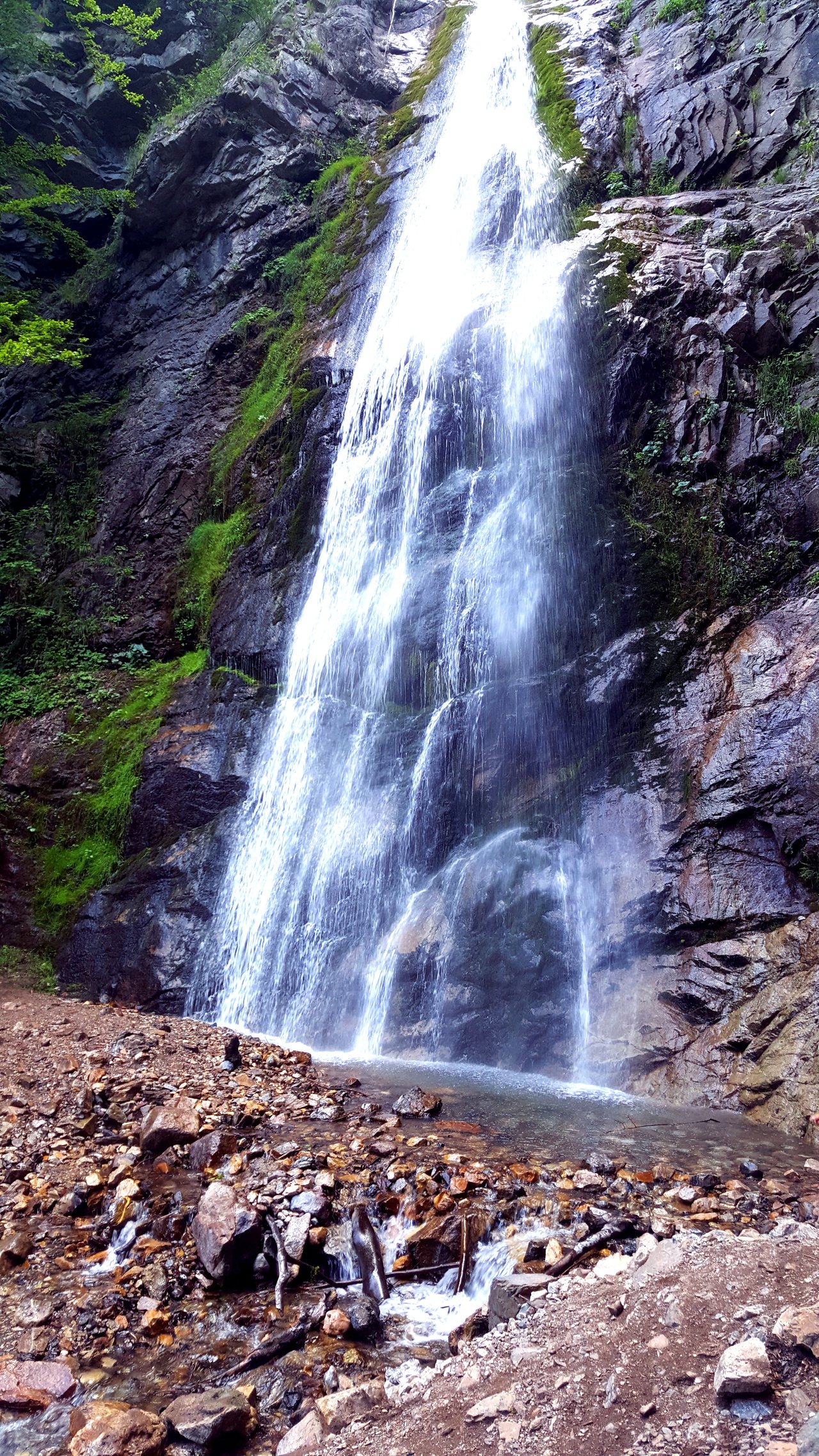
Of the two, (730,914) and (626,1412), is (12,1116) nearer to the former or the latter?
(626,1412)

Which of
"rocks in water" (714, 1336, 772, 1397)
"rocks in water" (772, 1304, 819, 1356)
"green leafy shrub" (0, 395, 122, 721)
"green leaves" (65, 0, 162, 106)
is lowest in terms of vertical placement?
"rocks in water" (714, 1336, 772, 1397)

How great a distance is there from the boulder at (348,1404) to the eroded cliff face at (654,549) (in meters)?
4.25

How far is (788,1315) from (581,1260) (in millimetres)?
1620

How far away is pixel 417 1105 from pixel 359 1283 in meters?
2.20

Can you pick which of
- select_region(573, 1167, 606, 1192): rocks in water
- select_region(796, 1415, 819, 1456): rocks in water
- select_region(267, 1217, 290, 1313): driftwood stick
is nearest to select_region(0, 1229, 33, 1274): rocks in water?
select_region(267, 1217, 290, 1313): driftwood stick

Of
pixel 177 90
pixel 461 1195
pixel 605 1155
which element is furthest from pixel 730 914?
pixel 177 90

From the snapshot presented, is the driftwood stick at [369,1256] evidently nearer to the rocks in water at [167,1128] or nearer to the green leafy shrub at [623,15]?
the rocks in water at [167,1128]

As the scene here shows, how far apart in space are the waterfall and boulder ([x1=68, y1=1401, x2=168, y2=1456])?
5.53 metres

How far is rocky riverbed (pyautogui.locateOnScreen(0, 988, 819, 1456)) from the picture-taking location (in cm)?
212

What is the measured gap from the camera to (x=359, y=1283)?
137 inches

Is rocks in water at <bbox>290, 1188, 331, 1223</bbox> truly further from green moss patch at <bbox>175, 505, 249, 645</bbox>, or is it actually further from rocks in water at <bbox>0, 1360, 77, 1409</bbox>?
green moss patch at <bbox>175, 505, 249, 645</bbox>

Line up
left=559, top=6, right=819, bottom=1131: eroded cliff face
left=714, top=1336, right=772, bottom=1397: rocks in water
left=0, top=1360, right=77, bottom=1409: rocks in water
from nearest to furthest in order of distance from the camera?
left=714, top=1336, right=772, bottom=1397: rocks in water < left=0, top=1360, right=77, bottom=1409: rocks in water < left=559, top=6, right=819, bottom=1131: eroded cliff face

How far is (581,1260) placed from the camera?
344 centimetres

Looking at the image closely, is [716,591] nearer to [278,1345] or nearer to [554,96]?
[278,1345]
